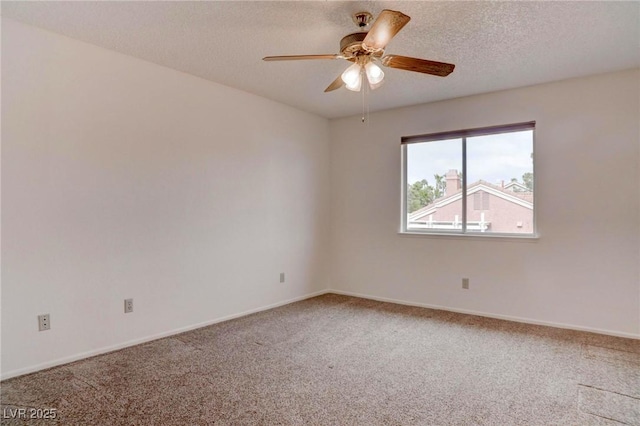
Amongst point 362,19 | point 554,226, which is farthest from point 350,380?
point 554,226

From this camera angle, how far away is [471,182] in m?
4.14

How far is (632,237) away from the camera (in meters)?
3.25

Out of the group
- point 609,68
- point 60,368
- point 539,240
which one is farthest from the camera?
point 539,240

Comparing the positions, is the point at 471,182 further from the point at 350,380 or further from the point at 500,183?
the point at 350,380

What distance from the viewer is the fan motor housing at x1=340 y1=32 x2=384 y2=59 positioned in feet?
7.68

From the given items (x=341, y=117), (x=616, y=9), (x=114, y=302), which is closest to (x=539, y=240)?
(x=616, y=9)

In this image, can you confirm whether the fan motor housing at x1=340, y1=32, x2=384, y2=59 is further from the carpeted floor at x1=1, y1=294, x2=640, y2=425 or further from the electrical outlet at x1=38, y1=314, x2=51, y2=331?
the electrical outlet at x1=38, y1=314, x2=51, y2=331

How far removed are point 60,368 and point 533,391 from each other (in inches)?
125

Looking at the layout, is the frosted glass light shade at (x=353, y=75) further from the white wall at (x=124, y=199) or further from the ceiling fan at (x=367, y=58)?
the white wall at (x=124, y=199)

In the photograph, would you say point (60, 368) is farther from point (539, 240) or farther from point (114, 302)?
point (539, 240)

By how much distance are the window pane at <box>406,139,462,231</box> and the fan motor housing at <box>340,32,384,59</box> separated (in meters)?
2.27

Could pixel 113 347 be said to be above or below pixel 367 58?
below

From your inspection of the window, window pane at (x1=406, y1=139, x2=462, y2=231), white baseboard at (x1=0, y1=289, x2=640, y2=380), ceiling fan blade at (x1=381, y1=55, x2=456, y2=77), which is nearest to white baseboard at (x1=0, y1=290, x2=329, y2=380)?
white baseboard at (x1=0, y1=289, x2=640, y2=380)

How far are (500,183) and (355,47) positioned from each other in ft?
8.05
